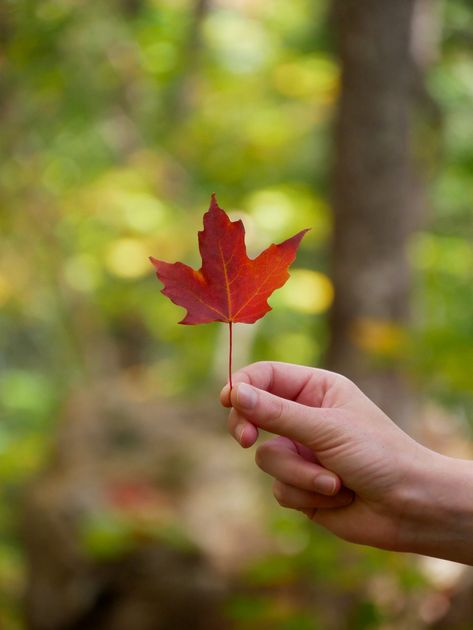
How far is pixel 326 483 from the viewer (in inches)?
52.0

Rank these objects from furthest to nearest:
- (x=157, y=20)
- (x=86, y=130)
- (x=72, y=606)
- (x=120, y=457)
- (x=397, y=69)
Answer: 1. (x=86, y=130)
2. (x=157, y=20)
3. (x=120, y=457)
4. (x=72, y=606)
5. (x=397, y=69)

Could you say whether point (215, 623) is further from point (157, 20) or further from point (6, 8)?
point (157, 20)

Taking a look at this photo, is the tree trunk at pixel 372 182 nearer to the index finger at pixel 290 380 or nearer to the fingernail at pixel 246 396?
the index finger at pixel 290 380

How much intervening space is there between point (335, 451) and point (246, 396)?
172 millimetres

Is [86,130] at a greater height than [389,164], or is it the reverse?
[86,130]

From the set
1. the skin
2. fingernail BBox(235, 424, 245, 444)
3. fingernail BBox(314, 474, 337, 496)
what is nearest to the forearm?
the skin

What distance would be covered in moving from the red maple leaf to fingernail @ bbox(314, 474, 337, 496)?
0.29 meters

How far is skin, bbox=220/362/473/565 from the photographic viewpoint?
1282 mm

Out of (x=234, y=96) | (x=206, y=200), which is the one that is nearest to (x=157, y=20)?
(x=234, y=96)

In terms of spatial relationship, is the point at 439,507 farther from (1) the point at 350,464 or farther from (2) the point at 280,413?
(2) the point at 280,413

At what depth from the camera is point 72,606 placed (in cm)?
488

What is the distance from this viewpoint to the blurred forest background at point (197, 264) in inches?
160

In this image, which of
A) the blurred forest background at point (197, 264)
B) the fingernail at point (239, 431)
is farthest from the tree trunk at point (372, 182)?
the fingernail at point (239, 431)

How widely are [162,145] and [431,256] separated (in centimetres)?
345
